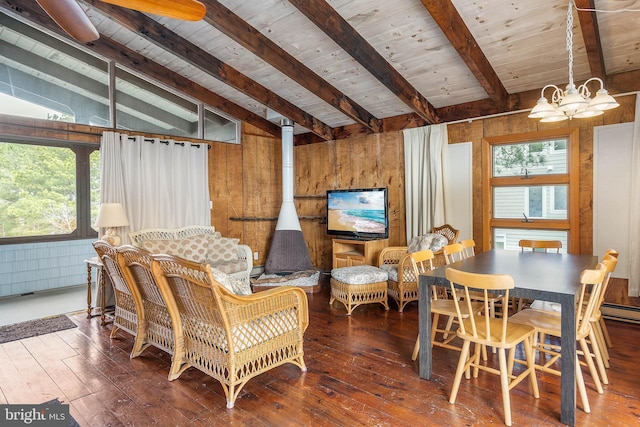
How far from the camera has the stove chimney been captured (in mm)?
5645

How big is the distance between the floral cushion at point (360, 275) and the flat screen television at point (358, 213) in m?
0.87

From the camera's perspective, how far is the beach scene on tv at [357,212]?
5.17 meters

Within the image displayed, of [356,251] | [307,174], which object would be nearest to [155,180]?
[307,174]

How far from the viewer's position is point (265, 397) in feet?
7.97

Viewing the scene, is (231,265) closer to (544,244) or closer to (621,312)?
(544,244)

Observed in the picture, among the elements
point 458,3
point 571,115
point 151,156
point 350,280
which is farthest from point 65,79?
point 571,115

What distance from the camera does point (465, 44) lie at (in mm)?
3309

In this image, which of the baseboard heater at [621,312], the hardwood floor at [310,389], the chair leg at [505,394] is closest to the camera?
the chair leg at [505,394]

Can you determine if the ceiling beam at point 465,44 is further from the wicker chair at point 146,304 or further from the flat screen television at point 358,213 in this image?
the wicker chair at point 146,304

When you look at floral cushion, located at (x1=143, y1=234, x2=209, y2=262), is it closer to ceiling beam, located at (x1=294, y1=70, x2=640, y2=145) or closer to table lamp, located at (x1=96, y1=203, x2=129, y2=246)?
table lamp, located at (x1=96, y1=203, x2=129, y2=246)

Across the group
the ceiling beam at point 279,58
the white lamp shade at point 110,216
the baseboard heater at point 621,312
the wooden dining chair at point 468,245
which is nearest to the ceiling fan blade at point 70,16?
the ceiling beam at point 279,58

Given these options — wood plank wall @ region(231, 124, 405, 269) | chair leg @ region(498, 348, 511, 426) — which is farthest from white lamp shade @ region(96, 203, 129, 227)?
chair leg @ region(498, 348, 511, 426)

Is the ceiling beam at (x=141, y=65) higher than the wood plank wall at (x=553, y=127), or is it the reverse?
the ceiling beam at (x=141, y=65)

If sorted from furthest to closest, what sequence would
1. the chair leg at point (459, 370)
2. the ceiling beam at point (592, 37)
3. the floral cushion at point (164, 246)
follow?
the floral cushion at point (164, 246), the ceiling beam at point (592, 37), the chair leg at point (459, 370)
